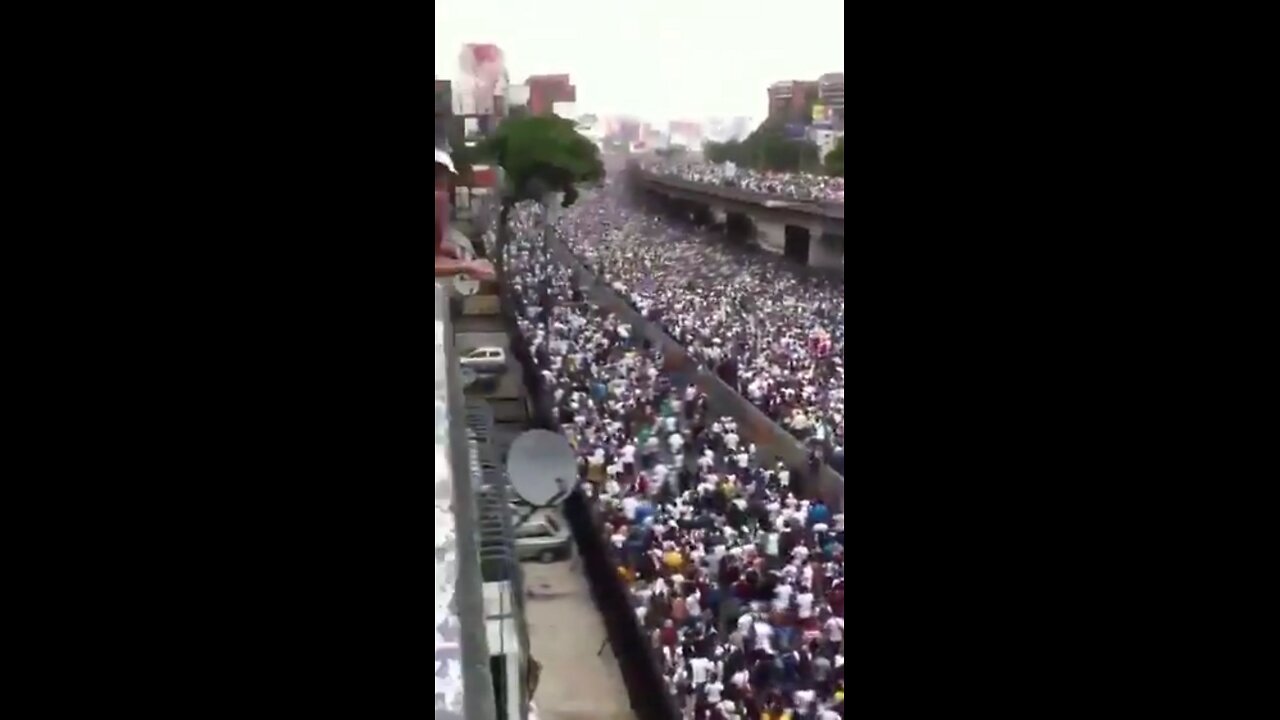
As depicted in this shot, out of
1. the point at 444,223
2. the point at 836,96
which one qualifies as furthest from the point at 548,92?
the point at 836,96

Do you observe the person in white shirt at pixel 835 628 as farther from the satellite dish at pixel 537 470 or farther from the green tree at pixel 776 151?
the green tree at pixel 776 151

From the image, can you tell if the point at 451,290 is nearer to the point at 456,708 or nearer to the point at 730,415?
the point at 730,415

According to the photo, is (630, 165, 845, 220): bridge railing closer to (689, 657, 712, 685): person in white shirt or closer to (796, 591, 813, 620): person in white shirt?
(796, 591, 813, 620): person in white shirt

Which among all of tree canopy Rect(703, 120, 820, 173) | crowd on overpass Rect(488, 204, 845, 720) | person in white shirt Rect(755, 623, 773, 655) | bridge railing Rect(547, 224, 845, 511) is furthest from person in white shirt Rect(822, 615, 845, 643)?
tree canopy Rect(703, 120, 820, 173)

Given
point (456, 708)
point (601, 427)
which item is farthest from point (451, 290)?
point (456, 708)

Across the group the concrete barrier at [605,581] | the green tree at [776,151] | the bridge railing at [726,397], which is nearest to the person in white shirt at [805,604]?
the bridge railing at [726,397]

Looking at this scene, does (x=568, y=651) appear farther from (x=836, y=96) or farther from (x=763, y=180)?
(x=836, y=96)
